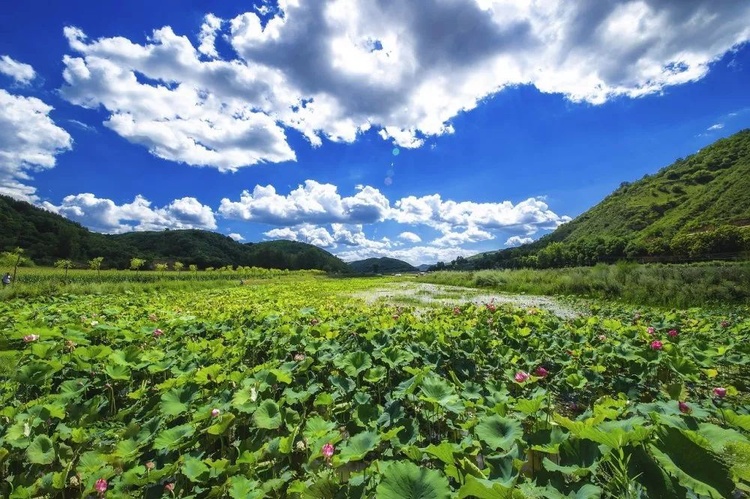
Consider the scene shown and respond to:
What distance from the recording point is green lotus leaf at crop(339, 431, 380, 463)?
1.98 metres

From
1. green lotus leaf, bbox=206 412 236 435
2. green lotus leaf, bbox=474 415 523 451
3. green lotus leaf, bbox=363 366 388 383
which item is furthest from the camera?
green lotus leaf, bbox=363 366 388 383

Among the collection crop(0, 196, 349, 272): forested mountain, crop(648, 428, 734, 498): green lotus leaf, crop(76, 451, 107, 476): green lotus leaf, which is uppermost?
crop(0, 196, 349, 272): forested mountain

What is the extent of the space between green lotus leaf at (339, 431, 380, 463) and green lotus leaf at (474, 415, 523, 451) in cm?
68

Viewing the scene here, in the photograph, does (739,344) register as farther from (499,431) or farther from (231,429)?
(231,429)

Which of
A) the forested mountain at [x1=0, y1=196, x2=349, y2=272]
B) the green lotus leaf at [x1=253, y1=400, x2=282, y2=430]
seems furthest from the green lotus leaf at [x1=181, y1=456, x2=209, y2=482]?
the forested mountain at [x1=0, y1=196, x2=349, y2=272]

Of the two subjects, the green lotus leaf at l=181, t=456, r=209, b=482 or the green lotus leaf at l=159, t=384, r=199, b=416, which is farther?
the green lotus leaf at l=159, t=384, r=199, b=416

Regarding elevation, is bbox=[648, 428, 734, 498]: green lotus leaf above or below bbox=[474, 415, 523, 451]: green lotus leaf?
above

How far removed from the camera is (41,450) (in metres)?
2.37

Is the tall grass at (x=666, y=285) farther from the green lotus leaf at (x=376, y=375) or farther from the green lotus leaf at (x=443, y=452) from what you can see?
the green lotus leaf at (x=443, y=452)

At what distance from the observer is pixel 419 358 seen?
14.2ft

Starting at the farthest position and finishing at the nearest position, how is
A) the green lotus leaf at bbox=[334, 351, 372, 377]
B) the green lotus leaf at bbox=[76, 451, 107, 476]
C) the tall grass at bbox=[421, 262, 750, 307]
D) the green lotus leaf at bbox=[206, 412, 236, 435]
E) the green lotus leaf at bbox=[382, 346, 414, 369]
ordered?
the tall grass at bbox=[421, 262, 750, 307], the green lotus leaf at bbox=[382, 346, 414, 369], the green lotus leaf at bbox=[334, 351, 372, 377], the green lotus leaf at bbox=[206, 412, 236, 435], the green lotus leaf at bbox=[76, 451, 107, 476]

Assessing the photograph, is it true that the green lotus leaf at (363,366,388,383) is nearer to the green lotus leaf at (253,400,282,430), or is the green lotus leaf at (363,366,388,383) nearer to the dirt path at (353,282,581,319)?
the green lotus leaf at (253,400,282,430)

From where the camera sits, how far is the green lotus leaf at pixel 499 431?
2051 millimetres

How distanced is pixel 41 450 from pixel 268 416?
5.00 feet
